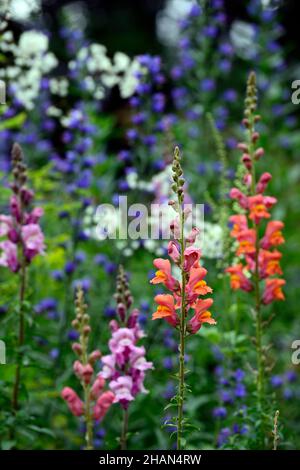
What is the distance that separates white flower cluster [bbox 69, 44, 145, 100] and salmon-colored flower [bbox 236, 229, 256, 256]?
1.81 meters

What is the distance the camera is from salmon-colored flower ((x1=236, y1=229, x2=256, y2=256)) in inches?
148

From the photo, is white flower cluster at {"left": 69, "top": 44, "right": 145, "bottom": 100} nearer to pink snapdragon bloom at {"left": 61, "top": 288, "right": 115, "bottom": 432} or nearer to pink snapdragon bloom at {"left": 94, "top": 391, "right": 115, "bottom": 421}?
pink snapdragon bloom at {"left": 61, "top": 288, "right": 115, "bottom": 432}

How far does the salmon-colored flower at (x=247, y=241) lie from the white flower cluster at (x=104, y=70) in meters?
1.81

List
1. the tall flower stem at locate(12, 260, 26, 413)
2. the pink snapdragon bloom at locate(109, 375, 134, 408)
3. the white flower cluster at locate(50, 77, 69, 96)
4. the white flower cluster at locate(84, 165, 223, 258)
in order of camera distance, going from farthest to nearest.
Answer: the white flower cluster at locate(50, 77, 69, 96)
the white flower cluster at locate(84, 165, 223, 258)
the tall flower stem at locate(12, 260, 26, 413)
the pink snapdragon bloom at locate(109, 375, 134, 408)

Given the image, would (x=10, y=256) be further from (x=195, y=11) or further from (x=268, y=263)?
(x=195, y=11)

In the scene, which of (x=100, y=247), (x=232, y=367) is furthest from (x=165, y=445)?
(x=100, y=247)

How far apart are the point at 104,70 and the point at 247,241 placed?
2.50m

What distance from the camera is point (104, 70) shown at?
575 cm

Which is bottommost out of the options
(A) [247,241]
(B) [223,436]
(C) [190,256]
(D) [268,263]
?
(B) [223,436]

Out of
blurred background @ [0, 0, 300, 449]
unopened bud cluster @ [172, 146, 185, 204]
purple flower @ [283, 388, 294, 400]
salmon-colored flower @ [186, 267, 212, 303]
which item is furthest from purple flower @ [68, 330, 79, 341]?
unopened bud cluster @ [172, 146, 185, 204]

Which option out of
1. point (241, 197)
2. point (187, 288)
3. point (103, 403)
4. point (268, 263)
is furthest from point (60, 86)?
point (187, 288)

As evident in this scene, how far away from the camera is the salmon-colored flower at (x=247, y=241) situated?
12.3 feet

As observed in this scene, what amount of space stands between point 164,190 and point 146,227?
13.0 inches
